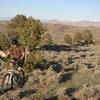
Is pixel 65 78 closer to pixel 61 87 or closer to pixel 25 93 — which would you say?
pixel 61 87

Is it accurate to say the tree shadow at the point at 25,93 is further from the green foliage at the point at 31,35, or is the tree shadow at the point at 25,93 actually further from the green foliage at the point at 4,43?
the green foliage at the point at 4,43

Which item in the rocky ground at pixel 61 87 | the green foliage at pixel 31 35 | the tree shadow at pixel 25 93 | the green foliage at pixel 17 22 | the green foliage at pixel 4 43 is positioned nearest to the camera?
the rocky ground at pixel 61 87

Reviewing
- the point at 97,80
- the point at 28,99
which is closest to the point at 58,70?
the point at 97,80

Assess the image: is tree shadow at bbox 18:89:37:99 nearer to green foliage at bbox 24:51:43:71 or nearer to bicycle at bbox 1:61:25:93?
bicycle at bbox 1:61:25:93

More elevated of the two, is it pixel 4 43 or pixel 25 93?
pixel 4 43

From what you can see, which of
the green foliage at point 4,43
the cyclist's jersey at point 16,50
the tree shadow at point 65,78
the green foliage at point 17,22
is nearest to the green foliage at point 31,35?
the green foliage at point 4,43

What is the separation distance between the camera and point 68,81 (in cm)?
840

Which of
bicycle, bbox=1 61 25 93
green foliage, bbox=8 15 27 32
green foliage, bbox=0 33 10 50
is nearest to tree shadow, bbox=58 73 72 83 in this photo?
bicycle, bbox=1 61 25 93

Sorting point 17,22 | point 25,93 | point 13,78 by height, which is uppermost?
point 17,22

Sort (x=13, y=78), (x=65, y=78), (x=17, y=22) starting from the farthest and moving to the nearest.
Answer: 1. (x=17, y=22)
2. (x=65, y=78)
3. (x=13, y=78)

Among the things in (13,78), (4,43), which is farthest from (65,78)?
(4,43)

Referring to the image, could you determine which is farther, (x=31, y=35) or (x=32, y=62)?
(x=31, y=35)

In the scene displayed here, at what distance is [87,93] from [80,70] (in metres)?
4.44

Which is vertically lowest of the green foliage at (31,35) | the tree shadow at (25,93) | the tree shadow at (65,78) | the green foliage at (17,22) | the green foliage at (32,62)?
the tree shadow at (65,78)
